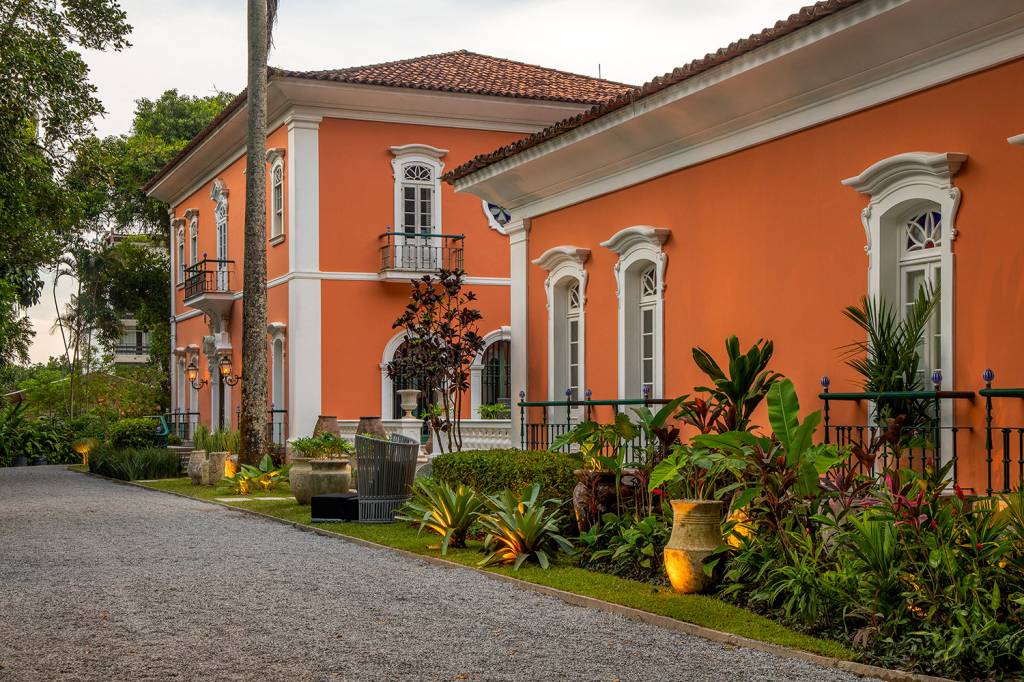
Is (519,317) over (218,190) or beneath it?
beneath

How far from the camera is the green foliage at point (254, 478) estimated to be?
63.6ft

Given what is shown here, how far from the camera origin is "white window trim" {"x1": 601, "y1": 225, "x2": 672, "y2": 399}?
13469mm

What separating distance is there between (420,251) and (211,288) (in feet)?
22.9

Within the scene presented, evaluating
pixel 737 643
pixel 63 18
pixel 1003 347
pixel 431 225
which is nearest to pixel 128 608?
pixel 737 643

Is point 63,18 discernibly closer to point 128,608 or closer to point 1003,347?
point 128,608

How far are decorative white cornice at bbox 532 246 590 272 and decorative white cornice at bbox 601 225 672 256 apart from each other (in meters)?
0.72

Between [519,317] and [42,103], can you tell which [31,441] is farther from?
[519,317]

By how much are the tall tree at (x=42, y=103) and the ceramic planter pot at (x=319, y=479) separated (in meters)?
5.69

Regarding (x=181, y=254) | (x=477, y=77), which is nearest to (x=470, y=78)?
(x=477, y=77)

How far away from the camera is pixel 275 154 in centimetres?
2417

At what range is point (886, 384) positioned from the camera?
31.8 feet

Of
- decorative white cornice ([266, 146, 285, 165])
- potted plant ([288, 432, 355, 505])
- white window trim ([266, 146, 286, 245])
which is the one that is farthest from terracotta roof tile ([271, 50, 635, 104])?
potted plant ([288, 432, 355, 505])

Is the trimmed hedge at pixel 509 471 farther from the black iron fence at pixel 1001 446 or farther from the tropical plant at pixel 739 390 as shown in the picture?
the black iron fence at pixel 1001 446

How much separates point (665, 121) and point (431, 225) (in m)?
12.1
